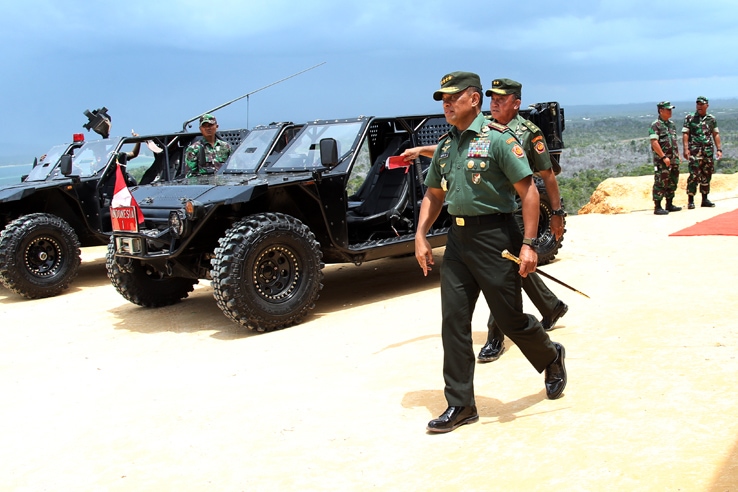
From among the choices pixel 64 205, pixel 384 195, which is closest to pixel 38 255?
pixel 64 205

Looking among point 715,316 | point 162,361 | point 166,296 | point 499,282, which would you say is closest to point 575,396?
point 499,282

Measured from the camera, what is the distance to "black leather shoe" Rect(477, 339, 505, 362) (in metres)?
5.93

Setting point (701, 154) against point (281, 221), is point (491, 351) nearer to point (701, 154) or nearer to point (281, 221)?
point (281, 221)

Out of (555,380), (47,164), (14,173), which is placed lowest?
(555,380)

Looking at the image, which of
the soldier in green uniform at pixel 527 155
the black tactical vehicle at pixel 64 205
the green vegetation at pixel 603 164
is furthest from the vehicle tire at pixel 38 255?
the green vegetation at pixel 603 164

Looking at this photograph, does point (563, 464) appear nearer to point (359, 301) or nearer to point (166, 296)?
point (359, 301)

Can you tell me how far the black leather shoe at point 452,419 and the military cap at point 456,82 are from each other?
172 centimetres

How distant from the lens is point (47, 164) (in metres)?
12.0

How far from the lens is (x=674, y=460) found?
3932 mm

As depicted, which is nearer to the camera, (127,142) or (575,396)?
(575,396)

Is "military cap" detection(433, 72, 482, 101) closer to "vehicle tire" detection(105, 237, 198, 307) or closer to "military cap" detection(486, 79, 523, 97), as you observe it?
"military cap" detection(486, 79, 523, 97)

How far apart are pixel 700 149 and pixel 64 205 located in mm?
10018

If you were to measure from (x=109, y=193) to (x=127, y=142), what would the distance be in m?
0.95

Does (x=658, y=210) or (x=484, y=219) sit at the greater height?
(x=484, y=219)
